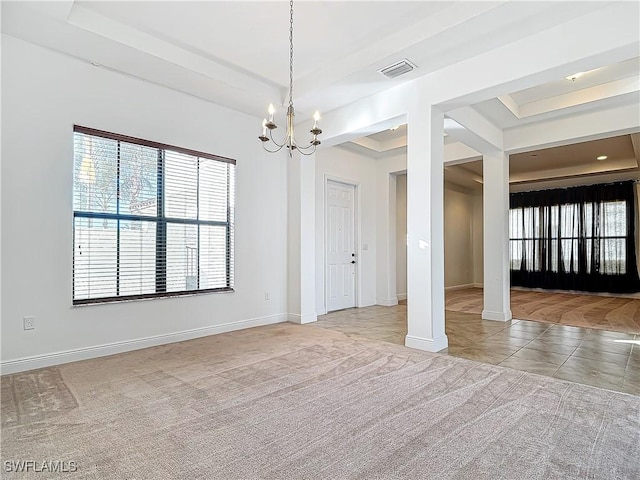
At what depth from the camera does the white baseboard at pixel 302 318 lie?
5.31 meters

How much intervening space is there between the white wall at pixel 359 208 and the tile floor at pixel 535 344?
887mm

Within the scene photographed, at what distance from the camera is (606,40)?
2.86 m

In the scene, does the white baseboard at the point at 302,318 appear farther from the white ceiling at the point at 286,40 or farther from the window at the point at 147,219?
the white ceiling at the point at 286,40

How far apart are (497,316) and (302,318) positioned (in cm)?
302

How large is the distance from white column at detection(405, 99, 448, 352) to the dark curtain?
7.22m

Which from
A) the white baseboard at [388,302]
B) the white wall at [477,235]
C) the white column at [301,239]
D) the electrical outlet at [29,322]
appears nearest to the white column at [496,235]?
the white baseboard at [388,302]

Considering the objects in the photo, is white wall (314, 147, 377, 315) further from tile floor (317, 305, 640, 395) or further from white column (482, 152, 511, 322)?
white column (482, 152, 511, 322)

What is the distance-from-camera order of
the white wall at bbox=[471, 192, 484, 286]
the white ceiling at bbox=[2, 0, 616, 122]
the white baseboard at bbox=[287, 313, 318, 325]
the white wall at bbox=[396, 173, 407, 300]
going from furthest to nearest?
the white wall at bbox=[471, 192, 484, 286] < the white wall at bbox=[396, 173, 407, 300] < the white baseboard at bbox=[287, 313, 318, 325] < the white ceiling at bbox=[2, 0, 616, 122]

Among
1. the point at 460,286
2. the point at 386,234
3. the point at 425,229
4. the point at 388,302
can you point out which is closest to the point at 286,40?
the point at 425,229

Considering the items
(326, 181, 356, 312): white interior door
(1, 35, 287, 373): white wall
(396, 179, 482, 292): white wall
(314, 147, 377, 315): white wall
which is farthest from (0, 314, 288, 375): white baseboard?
(396, 179, 482, 292): white wall

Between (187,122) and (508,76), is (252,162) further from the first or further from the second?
(508,76)

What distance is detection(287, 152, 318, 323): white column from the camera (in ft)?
17.6

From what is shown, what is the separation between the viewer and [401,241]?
7.94 metres

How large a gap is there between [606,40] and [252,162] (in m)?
3.89
